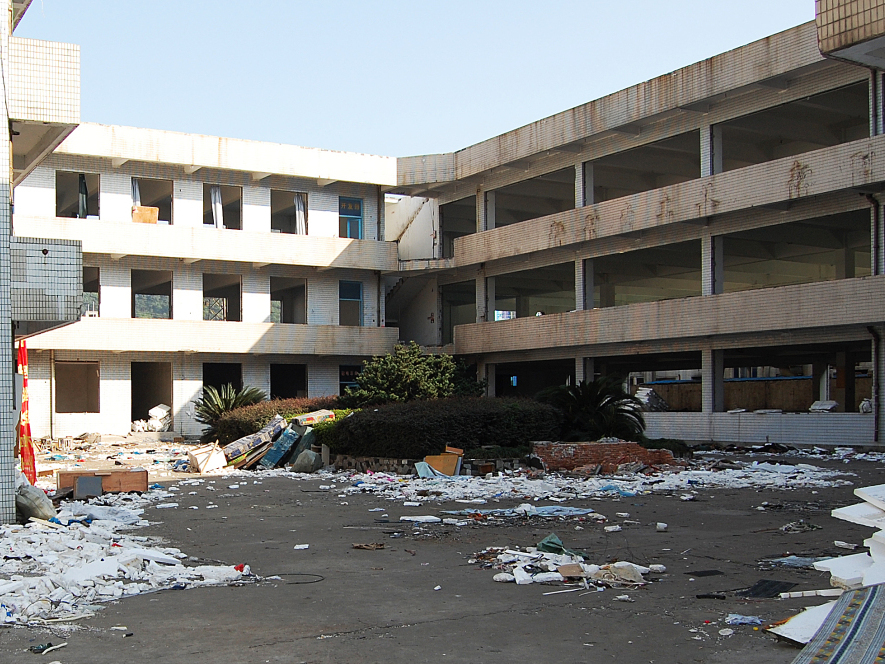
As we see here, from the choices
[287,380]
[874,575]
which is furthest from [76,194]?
[874,575]

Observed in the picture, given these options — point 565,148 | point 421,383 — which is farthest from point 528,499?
point 565,148

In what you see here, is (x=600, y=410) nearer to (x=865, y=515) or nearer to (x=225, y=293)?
(x=865, y=515)

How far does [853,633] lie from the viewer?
512cm

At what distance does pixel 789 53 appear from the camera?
24625 mm

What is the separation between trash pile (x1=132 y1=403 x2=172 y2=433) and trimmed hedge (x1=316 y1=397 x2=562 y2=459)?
623 inches

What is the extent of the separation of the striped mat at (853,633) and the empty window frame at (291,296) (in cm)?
3283

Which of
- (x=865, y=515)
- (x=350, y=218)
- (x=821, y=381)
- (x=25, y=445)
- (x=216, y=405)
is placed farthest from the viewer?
(x=821, y=381)

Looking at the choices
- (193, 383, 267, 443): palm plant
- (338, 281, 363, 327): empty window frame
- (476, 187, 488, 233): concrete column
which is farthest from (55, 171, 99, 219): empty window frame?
(476, 187, 488, 233): concrete column

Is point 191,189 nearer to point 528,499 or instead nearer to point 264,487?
point 264,487

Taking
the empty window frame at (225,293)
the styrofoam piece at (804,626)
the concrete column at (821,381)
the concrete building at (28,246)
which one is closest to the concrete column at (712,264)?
the concrete column at (821,381)

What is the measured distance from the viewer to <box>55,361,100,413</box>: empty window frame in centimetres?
3472

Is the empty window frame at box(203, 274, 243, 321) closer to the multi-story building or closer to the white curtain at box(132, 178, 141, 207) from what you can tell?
the multi-story building

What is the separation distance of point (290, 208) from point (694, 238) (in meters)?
18.1

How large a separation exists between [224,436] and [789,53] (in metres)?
19.1
